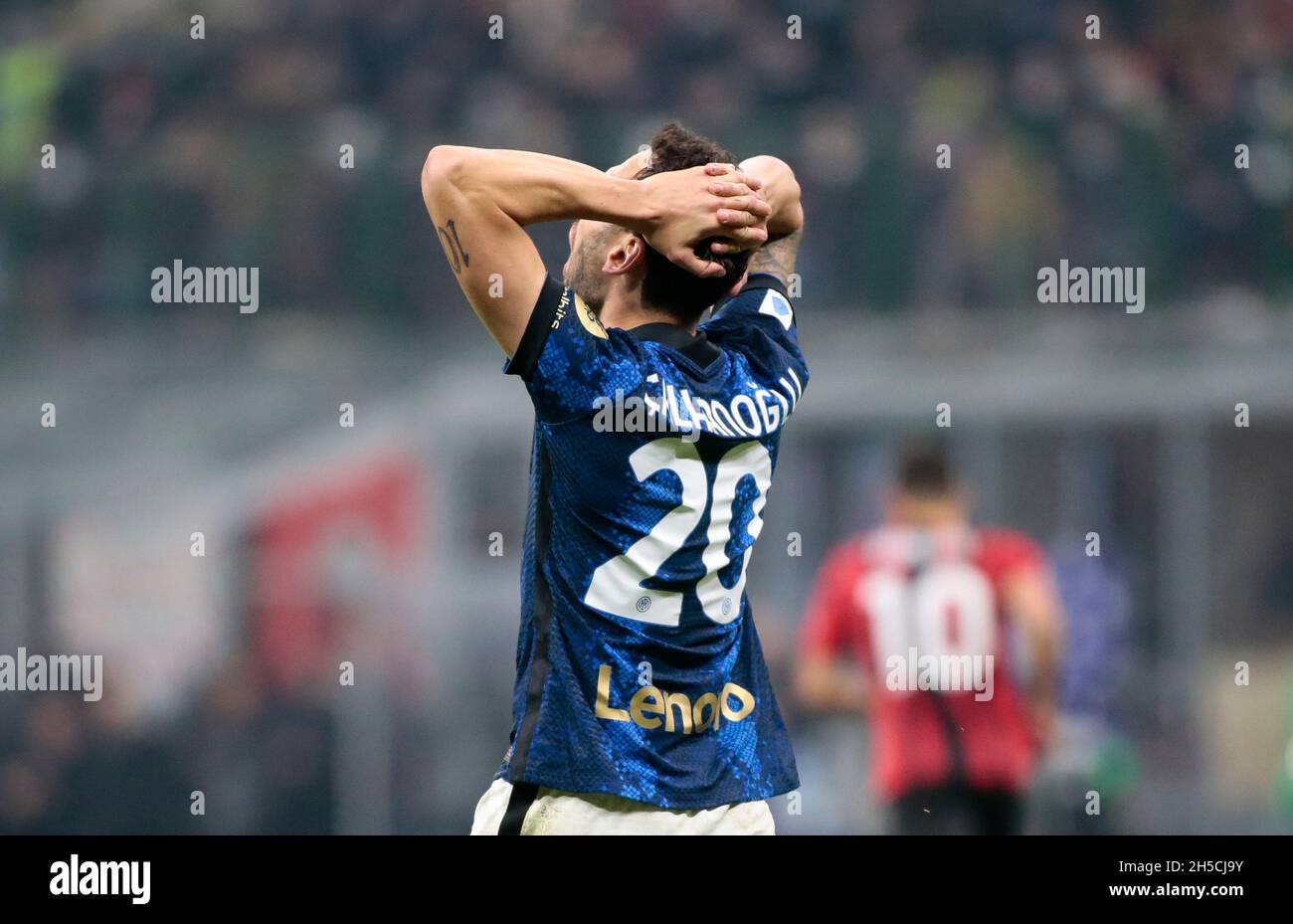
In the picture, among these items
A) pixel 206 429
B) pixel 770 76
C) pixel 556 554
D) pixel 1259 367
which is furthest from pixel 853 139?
pixel 556 554

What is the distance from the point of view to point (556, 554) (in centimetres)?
313

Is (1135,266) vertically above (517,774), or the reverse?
(1135,266)

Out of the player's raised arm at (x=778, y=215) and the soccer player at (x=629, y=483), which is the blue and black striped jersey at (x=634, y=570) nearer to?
the soccer player at (x=629, y=483)

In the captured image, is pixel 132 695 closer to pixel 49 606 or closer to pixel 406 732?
pixel 49 606

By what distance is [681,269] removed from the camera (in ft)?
10.4

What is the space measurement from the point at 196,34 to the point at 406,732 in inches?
231

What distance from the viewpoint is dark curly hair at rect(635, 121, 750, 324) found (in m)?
3.19

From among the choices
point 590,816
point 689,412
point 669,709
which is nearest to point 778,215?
point 689,412

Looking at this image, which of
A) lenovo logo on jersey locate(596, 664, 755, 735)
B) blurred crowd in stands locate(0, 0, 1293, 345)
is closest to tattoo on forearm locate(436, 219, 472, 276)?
lenovo logo on jersey locate(596, 664, 755, 735)

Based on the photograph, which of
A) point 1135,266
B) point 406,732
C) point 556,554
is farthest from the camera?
point 1135,266

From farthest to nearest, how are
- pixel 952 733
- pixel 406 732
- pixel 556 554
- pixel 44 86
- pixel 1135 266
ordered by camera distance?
pixel 44 86, pixel 1135 266, pixel 406 732, pixel 952 733, pixel 556 554

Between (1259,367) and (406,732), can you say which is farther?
(1259,367)

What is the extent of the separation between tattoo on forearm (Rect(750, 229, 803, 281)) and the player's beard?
439 mm

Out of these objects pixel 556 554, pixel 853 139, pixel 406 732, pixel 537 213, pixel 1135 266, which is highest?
pixel 853 139
